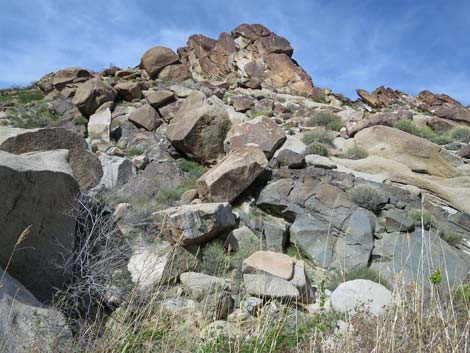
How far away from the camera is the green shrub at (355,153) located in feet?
34.1

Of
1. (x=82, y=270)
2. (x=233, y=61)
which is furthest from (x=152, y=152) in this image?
(x=233, y=61)

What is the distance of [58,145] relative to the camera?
6762 mm

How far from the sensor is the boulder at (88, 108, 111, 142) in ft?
42.4

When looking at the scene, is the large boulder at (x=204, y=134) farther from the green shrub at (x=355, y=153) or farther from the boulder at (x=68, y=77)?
the boulder at (x=68, y=77)

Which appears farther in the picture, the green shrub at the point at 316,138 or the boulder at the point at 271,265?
the green shrub at the point at 316,138

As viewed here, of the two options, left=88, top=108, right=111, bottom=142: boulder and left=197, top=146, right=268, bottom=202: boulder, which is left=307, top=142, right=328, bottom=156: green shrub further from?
left=88, top=108, right=111, bottom=142: boulder

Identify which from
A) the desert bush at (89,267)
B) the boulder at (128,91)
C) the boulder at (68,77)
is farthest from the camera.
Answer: the boulder at (68,77)

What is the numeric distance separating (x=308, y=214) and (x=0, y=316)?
5.65 meters

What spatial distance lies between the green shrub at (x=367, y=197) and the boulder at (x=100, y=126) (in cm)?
803

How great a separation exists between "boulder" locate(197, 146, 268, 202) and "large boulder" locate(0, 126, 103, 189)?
2.03m

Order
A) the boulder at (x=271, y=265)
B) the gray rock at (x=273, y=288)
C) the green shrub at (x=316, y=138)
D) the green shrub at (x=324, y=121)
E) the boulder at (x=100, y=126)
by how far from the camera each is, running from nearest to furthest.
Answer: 1. the gray rock at (x=273, y=288)
2. the boulder at (x=271, y=265)
3. the green shrub at (x=316, y=138)
4. the boulder at (x=100, y=126)
5. the green shrub at (x=324, y=121)

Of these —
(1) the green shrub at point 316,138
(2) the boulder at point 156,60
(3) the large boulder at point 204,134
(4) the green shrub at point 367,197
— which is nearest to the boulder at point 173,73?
(2) the boulder at point 156,60

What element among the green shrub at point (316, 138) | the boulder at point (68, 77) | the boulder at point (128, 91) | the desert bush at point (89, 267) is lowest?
the desert bush at point (89, 267)

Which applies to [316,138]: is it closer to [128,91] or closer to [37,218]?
[37,218]
